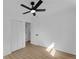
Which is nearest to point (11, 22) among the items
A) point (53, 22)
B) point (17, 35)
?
point (17, 35)

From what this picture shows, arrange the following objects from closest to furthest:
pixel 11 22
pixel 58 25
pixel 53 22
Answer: pixel 11 22 → pixel 58 25 → pixel 53 22

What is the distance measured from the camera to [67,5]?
3.91 metres

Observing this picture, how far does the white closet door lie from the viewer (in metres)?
4.28

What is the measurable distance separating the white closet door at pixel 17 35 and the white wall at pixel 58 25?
4.86 ft

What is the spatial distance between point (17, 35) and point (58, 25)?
2.91 meters

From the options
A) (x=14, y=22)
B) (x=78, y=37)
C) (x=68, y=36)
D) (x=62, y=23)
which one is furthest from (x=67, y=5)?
(x=78, y=37)

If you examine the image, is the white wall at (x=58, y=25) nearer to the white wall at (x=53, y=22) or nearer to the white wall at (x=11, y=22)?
the white wall at (x=53, y=22)

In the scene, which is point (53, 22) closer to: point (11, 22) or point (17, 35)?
point (17, 35)

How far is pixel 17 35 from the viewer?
182 inches

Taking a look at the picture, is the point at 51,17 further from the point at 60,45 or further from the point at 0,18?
the point at 0,18

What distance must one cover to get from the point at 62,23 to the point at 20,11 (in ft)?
10.00

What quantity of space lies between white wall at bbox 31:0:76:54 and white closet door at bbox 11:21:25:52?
148 cm

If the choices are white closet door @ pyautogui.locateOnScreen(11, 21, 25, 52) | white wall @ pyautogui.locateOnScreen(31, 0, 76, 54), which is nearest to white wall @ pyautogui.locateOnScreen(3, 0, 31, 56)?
white closet door @ pyautogui.locateOnScreen(11, 21, 25, 52)

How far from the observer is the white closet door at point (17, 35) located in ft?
14.0
